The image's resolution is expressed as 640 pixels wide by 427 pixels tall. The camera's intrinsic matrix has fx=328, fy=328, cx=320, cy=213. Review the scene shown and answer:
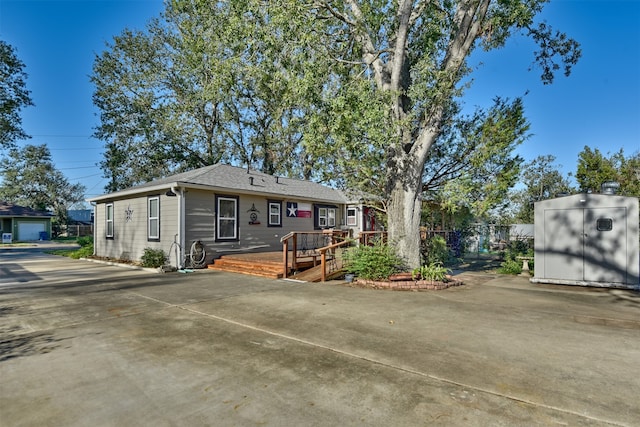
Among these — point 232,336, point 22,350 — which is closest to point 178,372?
point 232,336

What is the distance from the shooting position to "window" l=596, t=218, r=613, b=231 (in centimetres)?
750

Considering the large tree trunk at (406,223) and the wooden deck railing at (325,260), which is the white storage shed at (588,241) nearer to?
the large tree trunk at (406,223)

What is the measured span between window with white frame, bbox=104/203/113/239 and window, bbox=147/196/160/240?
378 centimetres

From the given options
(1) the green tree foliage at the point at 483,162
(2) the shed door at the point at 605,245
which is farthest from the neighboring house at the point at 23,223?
(2) the shed door at the point at 605,245

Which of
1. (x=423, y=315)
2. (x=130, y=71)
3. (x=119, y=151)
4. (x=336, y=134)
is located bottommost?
(x=423, y=315)

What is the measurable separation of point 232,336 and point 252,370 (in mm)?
1143

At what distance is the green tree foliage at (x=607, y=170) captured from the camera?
824 inches

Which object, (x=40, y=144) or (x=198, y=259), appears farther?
(x=40, y=144)

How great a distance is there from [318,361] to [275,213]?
1088cm

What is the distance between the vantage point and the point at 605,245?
7605 millimetres

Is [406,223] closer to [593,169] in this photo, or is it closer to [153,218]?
[153,218]

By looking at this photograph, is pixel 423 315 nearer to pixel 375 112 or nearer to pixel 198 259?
pixel 375 112

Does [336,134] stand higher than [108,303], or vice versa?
[336,134]

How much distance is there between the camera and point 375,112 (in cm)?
751
